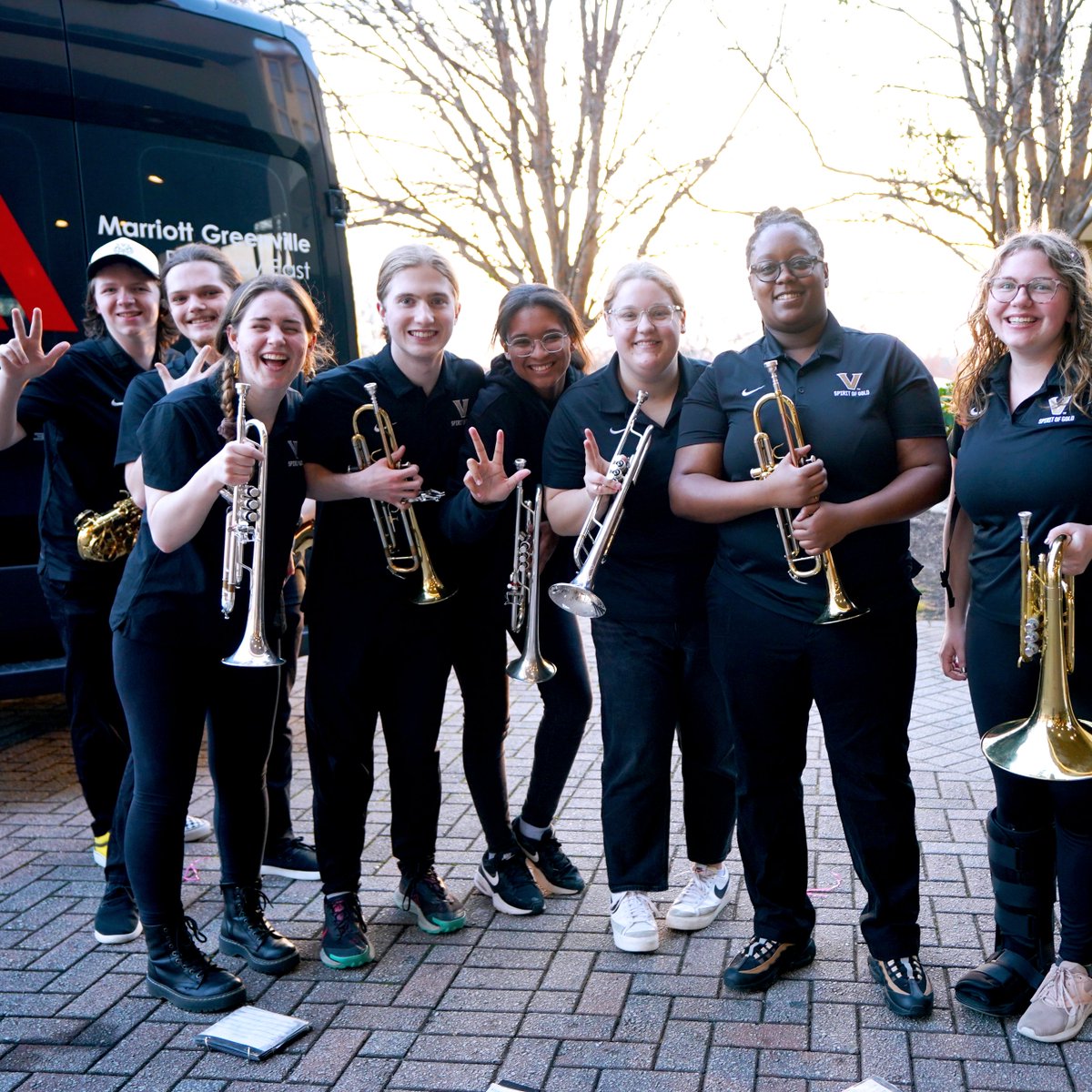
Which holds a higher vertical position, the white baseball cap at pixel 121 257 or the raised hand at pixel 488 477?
the white baseball cap at pixel 121 257

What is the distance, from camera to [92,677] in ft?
13.8

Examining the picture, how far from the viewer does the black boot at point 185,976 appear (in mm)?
3326

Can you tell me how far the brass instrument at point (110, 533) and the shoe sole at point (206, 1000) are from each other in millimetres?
1364

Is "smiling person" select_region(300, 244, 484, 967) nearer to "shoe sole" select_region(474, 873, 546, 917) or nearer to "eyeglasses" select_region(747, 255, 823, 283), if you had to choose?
"shoe sole" select_region(474, 873, 546, 917)

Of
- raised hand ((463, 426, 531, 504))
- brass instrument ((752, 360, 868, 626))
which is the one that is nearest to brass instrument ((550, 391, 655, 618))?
raised hand ((463, 426, 531, 504))

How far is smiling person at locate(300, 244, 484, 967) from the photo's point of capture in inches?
139

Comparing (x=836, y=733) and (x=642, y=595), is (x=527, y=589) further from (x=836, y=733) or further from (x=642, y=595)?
(x=836, y=733)

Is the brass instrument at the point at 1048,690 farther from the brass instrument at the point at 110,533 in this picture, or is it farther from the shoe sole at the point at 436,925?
the brass instrument at the point at 110,533

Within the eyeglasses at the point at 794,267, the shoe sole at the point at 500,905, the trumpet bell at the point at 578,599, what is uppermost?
the eyeglasses at the point at 794,267

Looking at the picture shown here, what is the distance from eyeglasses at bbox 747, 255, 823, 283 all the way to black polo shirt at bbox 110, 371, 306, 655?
137 cm

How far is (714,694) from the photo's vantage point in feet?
11.9

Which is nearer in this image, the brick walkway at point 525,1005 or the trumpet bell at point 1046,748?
the trumpet bell at point 1046,748

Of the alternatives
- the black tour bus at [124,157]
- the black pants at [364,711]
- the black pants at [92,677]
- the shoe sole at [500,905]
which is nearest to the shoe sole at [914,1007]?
the shoe sole at [500,905]

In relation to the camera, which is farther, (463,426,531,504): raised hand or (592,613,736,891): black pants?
(592,613,736,891): black pants
